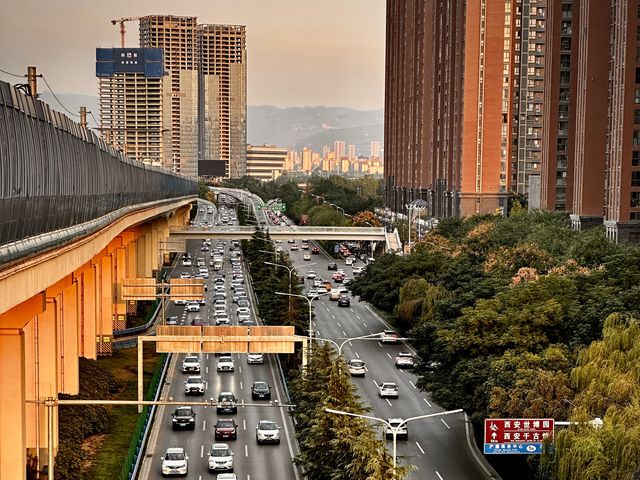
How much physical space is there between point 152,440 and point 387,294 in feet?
103

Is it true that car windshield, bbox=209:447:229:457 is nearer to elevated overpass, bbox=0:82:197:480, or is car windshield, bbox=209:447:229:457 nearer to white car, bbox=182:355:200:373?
elevated overpass, bbox=0:82:197:480

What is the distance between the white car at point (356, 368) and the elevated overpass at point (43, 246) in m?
13.2

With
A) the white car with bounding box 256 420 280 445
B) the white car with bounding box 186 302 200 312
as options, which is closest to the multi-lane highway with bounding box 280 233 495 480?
the white car with bounding box 256 420 280 445

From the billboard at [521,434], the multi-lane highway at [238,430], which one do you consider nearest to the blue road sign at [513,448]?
the billboard at [521,434]

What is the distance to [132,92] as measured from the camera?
169500 millimetres

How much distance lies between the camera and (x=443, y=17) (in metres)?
127

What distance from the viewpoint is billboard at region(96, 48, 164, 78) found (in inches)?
6890

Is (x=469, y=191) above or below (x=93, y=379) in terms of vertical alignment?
above

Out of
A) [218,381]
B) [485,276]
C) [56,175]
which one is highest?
[56,175]

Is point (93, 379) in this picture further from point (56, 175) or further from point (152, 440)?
point (56, 175)

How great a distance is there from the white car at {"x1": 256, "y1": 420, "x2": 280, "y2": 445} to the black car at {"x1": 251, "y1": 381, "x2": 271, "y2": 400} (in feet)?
21.3

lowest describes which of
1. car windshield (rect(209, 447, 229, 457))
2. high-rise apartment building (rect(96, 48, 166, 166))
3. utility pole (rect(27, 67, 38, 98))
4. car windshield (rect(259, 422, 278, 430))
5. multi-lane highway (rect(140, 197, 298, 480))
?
multi-lane highway (rect(140, 197, 298, 480))

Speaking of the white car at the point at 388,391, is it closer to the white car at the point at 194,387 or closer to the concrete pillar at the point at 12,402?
the white car at the point at 194,387

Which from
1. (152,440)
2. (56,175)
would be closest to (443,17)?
(152,440)
